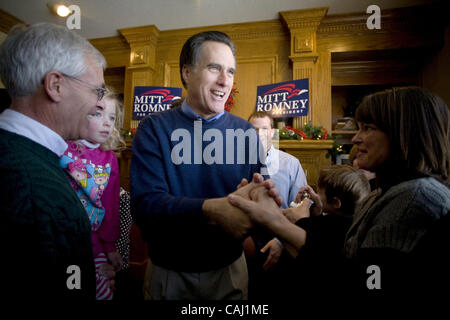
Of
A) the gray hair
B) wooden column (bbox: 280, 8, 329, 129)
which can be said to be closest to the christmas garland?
wooden column (bbox: 280, 8, 329, 129)

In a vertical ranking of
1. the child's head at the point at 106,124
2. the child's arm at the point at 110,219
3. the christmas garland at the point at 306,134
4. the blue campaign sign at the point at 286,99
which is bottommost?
the child's arm at the point at 110,219

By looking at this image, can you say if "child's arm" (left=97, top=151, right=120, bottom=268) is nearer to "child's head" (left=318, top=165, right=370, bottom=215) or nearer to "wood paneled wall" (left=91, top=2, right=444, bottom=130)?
"child's head" (left=318, top=165, right=370, bottom=215)

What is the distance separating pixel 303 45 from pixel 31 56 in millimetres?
3485

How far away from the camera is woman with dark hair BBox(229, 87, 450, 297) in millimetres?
650

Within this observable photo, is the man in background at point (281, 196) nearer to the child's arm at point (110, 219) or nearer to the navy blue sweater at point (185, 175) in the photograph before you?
the navy blue sweater at point (185, 175)

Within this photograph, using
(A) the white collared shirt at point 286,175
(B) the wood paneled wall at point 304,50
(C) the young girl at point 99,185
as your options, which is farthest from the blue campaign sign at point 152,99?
(C) the young girl at point 99,185

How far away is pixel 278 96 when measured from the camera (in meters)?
3.34

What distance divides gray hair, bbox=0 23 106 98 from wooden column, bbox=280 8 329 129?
3.12 meters

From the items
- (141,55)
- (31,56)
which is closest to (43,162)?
(31,56)

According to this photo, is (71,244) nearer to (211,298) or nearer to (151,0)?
(211,298)

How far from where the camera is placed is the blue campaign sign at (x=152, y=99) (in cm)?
363

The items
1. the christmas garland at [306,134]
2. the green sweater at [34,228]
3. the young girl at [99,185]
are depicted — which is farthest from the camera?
the christmas garland at [306,134]

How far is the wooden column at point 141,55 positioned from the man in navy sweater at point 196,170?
320 centimetres

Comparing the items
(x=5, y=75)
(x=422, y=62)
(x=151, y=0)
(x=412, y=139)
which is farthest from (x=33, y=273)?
(x=422, y=62)
